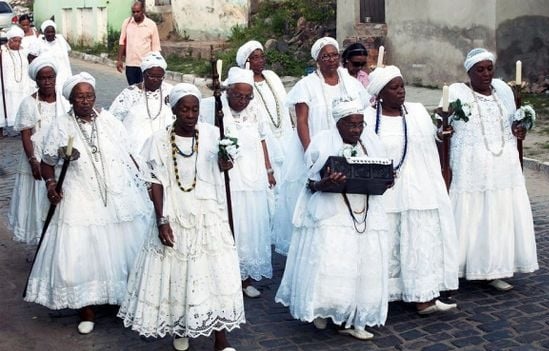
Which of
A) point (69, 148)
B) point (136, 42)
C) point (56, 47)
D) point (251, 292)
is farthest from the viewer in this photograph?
point (56, 47)

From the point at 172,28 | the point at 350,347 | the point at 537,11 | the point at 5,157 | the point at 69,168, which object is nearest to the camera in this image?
the point at 350,347

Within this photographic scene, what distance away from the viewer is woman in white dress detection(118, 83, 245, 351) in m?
6.04

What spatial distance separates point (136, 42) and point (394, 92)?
895 centimetres

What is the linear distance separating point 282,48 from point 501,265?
50.8 ft

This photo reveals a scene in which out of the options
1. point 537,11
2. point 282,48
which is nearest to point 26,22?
point 282,48

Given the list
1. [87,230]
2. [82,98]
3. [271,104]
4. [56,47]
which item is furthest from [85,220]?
[56,47]

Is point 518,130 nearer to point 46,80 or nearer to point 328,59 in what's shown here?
point 328,59

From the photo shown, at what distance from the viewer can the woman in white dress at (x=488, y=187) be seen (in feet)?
24.4

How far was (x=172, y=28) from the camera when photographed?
28828 mm

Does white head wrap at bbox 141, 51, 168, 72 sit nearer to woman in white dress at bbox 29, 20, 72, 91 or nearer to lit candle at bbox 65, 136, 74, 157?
lit candle at bbox 65, 136, 74, 157

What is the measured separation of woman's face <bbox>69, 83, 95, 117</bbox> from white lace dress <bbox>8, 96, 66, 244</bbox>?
1311mm

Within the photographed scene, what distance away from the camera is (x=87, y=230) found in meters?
6.86

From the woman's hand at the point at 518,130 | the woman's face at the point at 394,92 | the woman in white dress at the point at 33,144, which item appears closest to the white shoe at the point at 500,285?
the woman's hand at the point at 518,130

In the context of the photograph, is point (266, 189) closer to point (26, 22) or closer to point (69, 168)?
point (69, 168)
